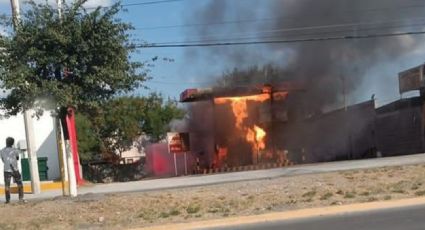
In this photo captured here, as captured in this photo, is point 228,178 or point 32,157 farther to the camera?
point 32,157

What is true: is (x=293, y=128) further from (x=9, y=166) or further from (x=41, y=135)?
(x=9, y=166)

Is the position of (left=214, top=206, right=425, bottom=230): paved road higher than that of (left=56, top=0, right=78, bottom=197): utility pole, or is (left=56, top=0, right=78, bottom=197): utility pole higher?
(left=56, top=0, right=78, bottom=197): utility pole

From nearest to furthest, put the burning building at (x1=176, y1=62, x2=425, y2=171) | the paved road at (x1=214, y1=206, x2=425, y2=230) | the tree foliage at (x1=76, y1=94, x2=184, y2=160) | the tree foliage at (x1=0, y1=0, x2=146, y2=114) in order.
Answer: the paved road at (x1=214, y1=206, x2=425, y2=230) < the tree foliage at (x1=0, y1=0, x2=146, y2=114) < the burning building at (x1=176, y1=62, x2=425, y2=171) < the tree foliage at (x1=76, y1=94, x2=184, y2=160)

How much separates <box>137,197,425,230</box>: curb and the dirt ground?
40 cm

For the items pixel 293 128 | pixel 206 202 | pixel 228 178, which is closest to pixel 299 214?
pixel 206 202

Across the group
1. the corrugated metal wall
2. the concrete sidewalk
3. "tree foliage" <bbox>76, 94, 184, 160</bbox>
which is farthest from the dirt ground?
the corrugated metal wall

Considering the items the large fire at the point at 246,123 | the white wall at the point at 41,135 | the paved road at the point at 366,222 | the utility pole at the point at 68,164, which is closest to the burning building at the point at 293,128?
the large fire at the point at 246,123

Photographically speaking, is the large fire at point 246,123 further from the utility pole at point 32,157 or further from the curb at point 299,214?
the curb at point 299,214

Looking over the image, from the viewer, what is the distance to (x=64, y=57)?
13102 mm

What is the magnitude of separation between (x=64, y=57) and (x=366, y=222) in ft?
22.8

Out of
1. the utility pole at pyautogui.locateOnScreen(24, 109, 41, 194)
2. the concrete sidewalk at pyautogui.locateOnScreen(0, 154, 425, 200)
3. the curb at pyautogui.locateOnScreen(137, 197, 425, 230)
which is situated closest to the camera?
the curb at pyautogui.locateOnScreen(137, 197, 425, 230)

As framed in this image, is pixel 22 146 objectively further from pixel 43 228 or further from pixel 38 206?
pixel 43 228

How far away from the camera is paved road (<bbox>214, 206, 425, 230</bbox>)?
894 centimetres

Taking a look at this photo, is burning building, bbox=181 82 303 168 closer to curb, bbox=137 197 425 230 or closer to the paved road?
curb, bbox=137 197 425 230
